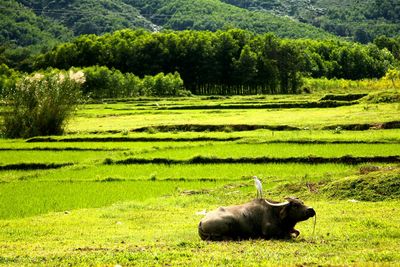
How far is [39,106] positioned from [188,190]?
24067 mm

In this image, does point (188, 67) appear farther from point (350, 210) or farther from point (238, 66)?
point (350, 210)

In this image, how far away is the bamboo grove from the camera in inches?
4090

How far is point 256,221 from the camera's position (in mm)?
11164

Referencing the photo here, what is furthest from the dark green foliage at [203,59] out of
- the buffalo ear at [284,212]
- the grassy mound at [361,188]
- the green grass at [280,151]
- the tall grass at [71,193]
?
the buffalo ear at [284,212]

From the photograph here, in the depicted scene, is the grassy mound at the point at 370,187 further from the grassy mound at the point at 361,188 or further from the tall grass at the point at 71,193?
the tall grass at the point at 71,193

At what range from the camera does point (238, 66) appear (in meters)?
101

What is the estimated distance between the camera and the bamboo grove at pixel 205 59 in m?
104

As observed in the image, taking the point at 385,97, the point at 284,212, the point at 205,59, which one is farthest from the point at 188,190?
the point at 205,59

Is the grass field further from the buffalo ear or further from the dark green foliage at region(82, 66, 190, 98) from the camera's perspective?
the dark green foliage at region(82, 66, 190, 98)

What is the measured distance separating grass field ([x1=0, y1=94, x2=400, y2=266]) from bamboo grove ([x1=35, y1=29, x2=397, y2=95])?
6369cm

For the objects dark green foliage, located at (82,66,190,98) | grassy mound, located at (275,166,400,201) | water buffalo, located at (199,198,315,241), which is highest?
water buffalo, located at (199,198,315,241)

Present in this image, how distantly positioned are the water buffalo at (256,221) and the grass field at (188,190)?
349mm

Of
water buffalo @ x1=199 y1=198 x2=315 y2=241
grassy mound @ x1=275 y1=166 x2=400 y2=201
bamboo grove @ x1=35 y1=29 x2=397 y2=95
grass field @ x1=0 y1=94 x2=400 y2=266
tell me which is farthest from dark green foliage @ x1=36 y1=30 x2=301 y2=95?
water buffalo @ x1=199 y1=198 x2=315 y2=241

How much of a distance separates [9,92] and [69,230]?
1223 inches
